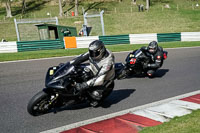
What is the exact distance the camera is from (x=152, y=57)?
946cm

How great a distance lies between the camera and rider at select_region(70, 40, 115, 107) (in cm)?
525

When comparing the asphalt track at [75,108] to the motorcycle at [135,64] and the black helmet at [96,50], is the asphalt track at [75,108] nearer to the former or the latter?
the motorcycle at [135,64]

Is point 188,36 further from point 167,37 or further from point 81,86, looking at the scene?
point 81,86

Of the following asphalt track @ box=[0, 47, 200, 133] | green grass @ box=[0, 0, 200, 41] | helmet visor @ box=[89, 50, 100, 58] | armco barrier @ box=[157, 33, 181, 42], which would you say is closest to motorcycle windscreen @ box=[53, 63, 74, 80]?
helmet visor @ box=[89, 50, 100, 58]

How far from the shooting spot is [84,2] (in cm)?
5416

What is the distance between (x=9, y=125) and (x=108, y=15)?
3863 cm

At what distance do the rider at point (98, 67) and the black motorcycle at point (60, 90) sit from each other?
0.45ft

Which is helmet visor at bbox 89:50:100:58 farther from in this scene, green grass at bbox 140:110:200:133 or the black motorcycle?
green grass at bbox 140:110:200:133

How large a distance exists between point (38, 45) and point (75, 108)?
45.5ft

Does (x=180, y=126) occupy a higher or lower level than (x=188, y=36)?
lower

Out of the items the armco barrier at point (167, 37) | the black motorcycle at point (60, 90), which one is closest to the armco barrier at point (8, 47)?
the armco barrier at point (167, 37)

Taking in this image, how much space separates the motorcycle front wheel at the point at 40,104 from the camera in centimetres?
489

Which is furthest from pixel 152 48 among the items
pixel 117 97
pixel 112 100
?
pixel 112 100

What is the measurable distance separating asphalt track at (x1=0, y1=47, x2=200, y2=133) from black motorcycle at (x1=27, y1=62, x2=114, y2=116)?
0.30m
